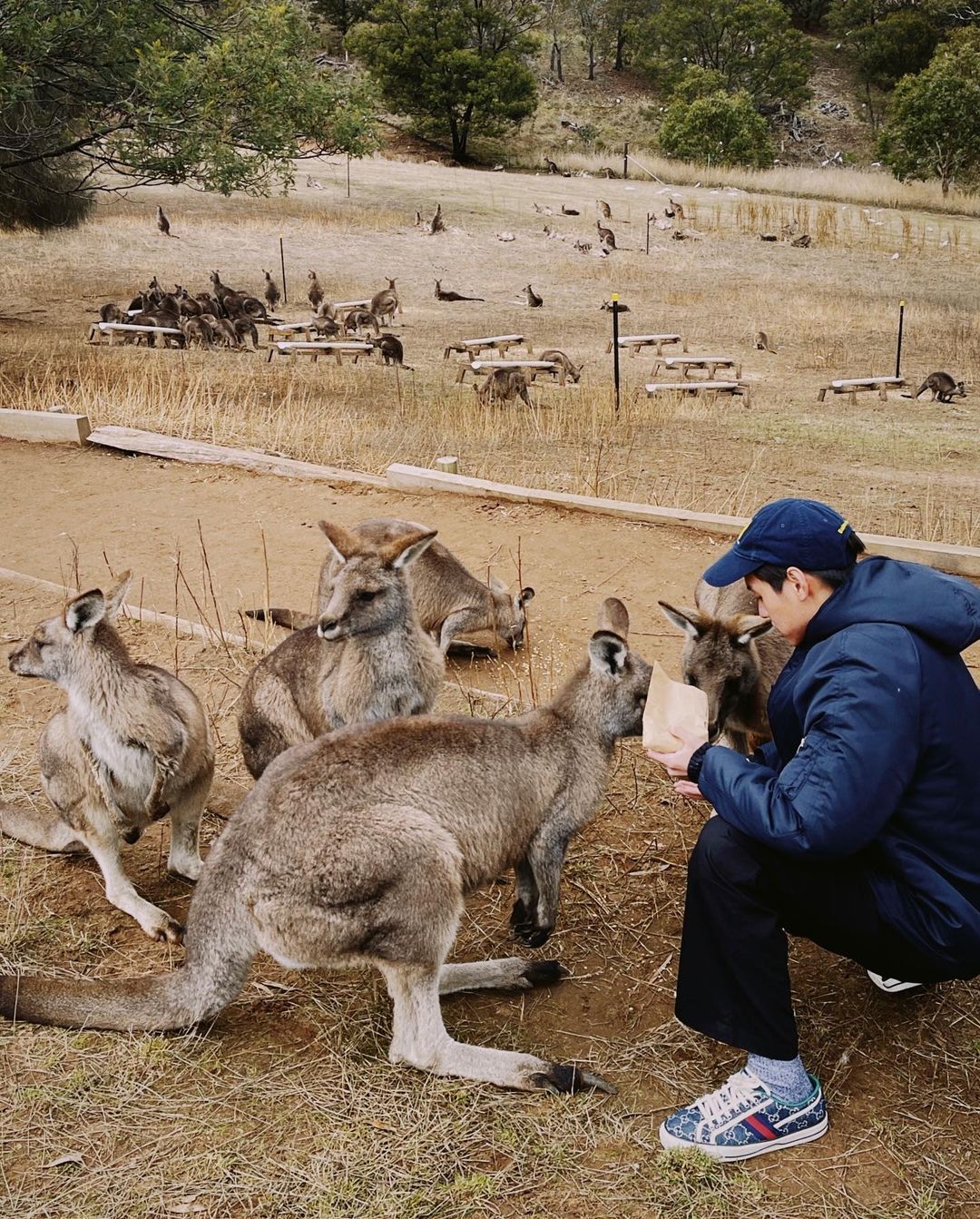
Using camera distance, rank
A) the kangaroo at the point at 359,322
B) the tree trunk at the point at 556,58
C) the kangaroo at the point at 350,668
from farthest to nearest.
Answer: the tree trunk at the point at 556,58
the kangaroo at the point at 359,322
the kangaroo at the point at 350,668

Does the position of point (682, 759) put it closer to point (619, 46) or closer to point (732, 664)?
point (732, 664)

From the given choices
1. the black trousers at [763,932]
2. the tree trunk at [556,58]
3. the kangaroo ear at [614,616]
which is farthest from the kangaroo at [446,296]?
the tree trunk at [556,58]

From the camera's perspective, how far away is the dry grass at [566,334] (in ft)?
37.5

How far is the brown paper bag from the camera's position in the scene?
3451mm

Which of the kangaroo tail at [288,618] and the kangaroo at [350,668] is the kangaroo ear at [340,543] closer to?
the kangaroo at [350,668]

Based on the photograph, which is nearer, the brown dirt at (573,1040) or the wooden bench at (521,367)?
the brown dirt at (573,1040)

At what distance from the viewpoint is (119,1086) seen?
11.1 ft

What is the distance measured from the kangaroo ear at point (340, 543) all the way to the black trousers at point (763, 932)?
233cm

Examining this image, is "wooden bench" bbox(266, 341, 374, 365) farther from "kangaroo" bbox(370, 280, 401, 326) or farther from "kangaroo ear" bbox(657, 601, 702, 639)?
"kangaroo ear" bbox(657, 601, 702, 639)


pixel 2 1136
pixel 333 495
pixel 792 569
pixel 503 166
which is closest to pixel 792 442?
pixel 333 495

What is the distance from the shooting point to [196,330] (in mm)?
18391

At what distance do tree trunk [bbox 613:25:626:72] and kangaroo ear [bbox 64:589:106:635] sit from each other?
68.3 m

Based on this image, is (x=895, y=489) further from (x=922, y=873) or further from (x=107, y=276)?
(x=107, y=276)

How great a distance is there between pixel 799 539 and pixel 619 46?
70.8 metres
